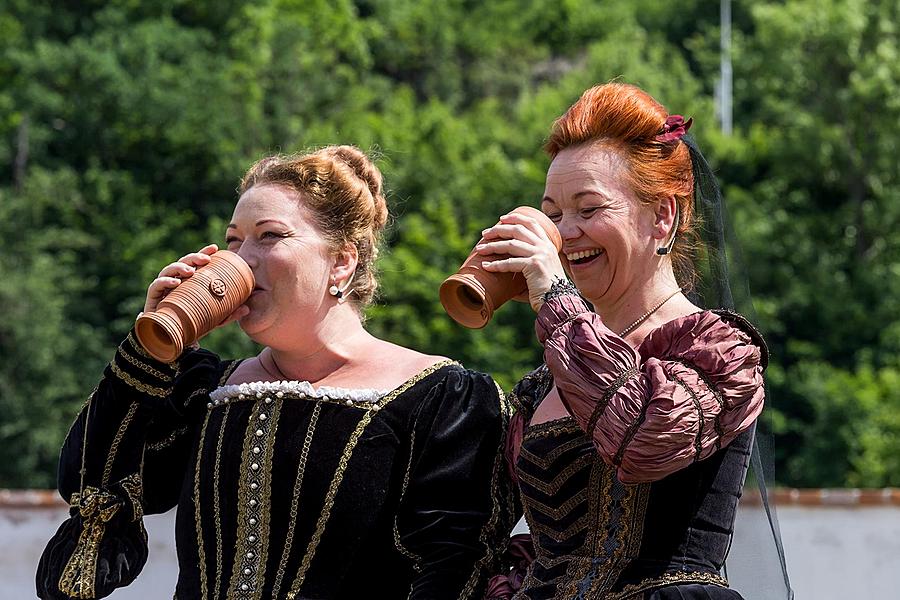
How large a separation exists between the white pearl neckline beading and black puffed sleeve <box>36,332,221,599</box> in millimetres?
126

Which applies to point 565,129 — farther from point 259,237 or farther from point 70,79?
point 70,79

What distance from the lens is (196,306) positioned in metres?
2.78

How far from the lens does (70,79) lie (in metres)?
20.6

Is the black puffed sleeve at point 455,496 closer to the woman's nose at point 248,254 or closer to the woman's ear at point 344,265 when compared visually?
the woman's ear at point 344,265

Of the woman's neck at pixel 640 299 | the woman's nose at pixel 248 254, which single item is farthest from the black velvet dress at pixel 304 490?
the woman's neck at pixel 640 299

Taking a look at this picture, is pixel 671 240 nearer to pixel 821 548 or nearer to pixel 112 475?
pixel 112 475

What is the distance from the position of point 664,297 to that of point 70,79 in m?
19.0

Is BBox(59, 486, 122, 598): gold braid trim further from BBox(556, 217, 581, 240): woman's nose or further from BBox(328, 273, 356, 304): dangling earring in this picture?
BBox(556, 217, 581, 240): woman's nose

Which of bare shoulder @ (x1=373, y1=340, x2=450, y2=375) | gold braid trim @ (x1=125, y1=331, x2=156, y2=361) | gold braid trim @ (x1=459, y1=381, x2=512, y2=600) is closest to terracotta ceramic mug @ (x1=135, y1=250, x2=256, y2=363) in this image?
Answer: gold braid trim @ (x1=125, y1=331, x2=156, y2=361)

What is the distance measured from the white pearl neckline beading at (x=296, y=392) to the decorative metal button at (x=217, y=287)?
0.96ft

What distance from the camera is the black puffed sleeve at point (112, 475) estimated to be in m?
3.06

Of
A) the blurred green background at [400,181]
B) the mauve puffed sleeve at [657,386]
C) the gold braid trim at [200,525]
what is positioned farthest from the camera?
the blurred green background at [400,181]

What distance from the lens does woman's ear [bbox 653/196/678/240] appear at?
108 inches

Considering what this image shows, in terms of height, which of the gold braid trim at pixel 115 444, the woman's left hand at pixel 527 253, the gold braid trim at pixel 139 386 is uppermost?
the woman's left hand at pixel 527 253
